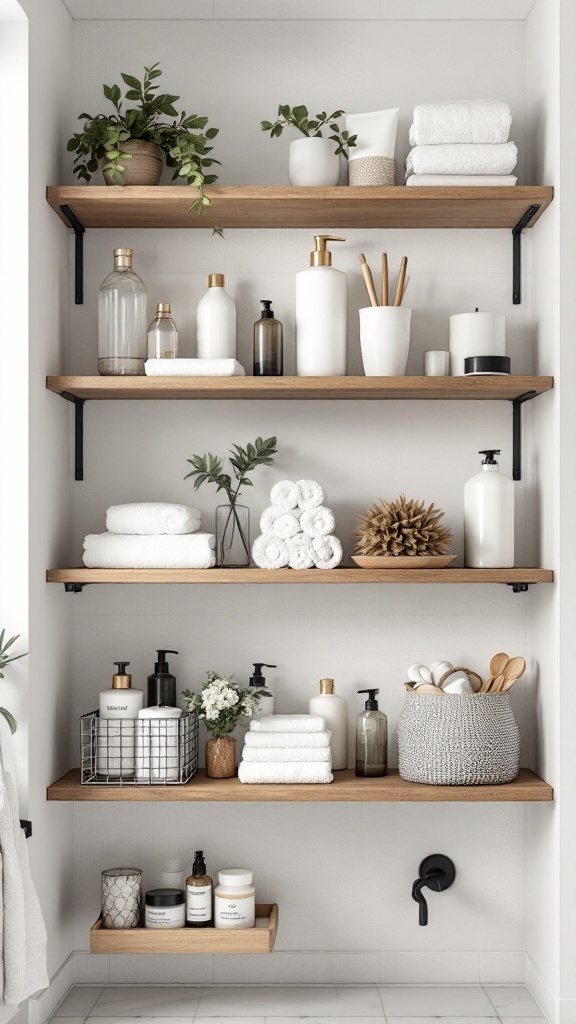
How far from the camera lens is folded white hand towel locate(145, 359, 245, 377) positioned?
6.44 ft

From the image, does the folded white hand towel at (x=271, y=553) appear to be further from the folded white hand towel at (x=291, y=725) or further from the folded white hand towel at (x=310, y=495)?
the folded white hand towel at (x=291, y=725)

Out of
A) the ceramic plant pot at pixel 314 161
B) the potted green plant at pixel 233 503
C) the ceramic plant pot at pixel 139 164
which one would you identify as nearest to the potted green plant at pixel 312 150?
the ceramic plant pot at pixel 314 161

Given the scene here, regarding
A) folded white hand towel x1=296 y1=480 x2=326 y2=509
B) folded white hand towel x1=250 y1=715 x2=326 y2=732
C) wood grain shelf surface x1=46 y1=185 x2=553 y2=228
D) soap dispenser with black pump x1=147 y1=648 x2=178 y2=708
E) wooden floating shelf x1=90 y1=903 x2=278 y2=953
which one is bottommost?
wooden floating shelf x1=90 y1=903 x2=278 y2=953

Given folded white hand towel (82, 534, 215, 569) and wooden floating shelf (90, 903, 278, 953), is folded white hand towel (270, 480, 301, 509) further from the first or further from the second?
wooden floating shelf (90, 903, 278, 953)

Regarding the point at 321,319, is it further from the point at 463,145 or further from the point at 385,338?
the point at 463,145

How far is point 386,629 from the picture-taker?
2160mm

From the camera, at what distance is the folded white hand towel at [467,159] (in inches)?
78.8

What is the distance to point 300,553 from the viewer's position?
77.0 inches

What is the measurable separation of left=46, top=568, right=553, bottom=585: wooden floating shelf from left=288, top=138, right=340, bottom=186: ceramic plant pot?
77 cm

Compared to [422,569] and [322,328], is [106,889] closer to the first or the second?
[422,569]

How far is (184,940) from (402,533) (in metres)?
0.88

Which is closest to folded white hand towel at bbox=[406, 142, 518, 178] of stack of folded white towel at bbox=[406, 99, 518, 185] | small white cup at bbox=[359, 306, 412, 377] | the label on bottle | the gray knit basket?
stack of folded white towel at bbox=[406, 99, 518, 185]

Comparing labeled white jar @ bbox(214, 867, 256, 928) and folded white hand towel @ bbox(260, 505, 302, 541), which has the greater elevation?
folded white hand towel @ bbox(260, 505, 302, 541)

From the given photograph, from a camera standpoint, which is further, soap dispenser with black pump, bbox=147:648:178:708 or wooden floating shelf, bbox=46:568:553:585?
soap dispenser with black pump, bbox=147:648:178:708
